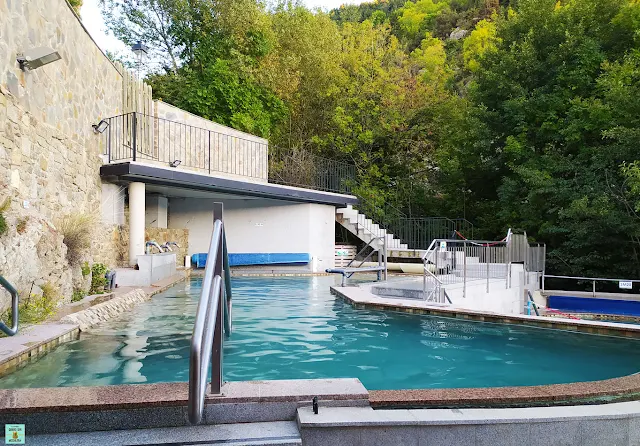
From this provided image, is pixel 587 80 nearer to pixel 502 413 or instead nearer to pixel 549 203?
pixel 549 203

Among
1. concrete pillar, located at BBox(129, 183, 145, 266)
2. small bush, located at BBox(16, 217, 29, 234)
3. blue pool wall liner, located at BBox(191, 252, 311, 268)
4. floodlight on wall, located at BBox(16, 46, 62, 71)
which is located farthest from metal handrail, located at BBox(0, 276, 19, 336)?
blue pool wall liner, located at BBox(191, 252, 311, 268)

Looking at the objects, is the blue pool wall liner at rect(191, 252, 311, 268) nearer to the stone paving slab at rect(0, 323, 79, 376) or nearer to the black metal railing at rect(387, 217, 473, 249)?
the black metal railing at rect(387, 217, 473, 249)

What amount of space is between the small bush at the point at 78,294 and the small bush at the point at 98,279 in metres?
0.46

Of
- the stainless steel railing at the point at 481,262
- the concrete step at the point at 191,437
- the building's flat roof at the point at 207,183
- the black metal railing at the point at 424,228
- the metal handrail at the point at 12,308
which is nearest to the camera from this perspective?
the concrete step at the point at 191,437

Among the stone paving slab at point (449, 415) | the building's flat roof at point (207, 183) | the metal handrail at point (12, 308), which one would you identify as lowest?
the stone paving slab at point (449, 415)

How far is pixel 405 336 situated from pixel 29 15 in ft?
23.7

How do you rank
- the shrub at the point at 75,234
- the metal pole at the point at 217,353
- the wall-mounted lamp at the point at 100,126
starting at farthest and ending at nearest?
the wall-mounted lamp at the point at 100,126, the shrub at the point at 75,234, the metal pole at the point at 217,353

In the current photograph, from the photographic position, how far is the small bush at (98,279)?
28.3ft

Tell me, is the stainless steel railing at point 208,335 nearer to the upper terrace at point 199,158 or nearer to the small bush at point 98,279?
the small bush at point 98,279

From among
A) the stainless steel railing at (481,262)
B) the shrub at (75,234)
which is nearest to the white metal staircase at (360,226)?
the stainless steel railing at (481,262)

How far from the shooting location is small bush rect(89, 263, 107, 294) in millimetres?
8614

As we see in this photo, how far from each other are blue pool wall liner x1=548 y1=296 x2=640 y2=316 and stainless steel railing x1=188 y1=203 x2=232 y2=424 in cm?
1245

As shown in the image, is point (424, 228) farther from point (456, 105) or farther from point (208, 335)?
point (208, 335)

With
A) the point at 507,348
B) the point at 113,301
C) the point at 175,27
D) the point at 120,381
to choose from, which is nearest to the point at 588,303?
the point at 507,348
